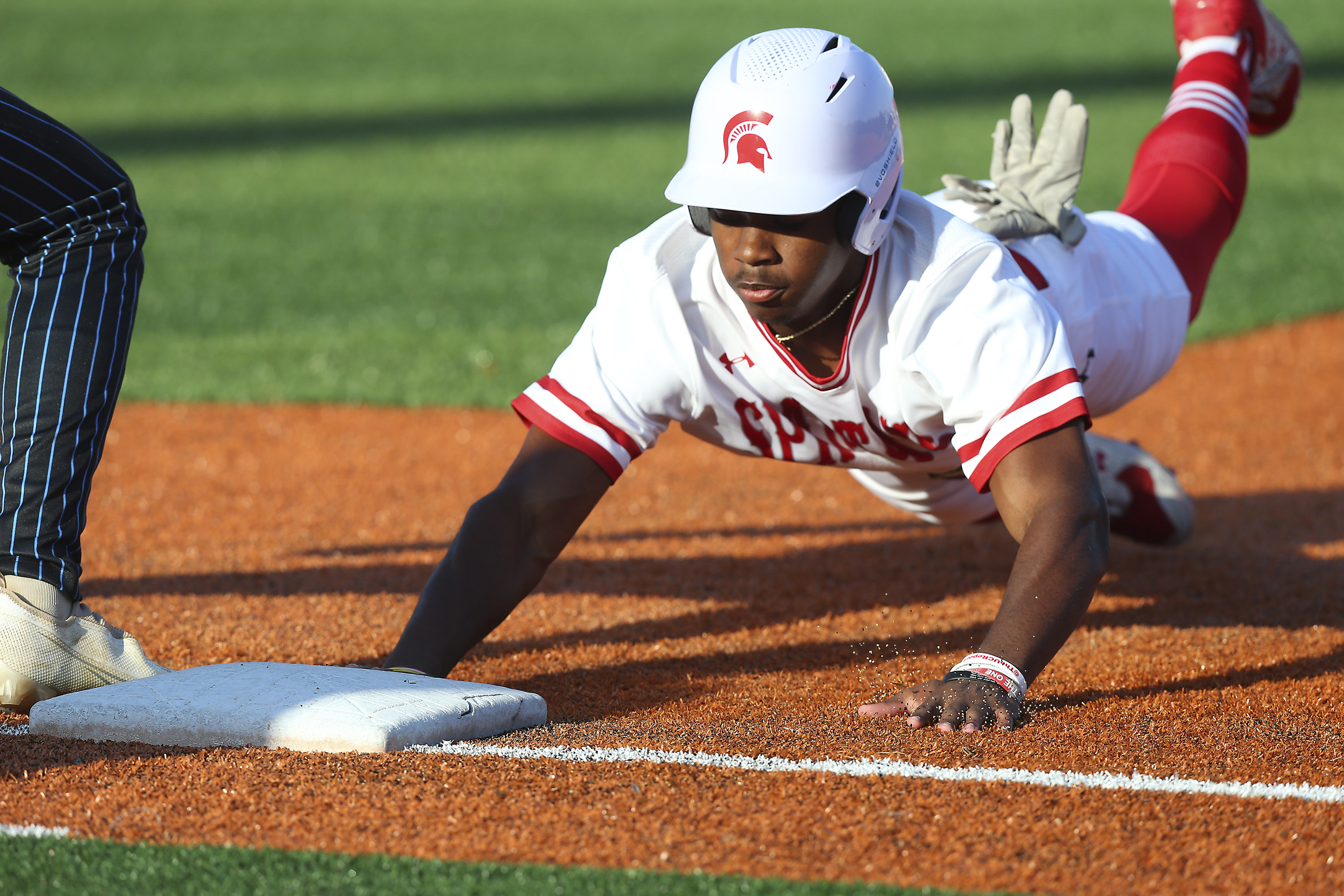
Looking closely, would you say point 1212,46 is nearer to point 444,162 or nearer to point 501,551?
point 501,551

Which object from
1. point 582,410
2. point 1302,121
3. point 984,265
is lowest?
point 1302,121

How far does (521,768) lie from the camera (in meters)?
2.61

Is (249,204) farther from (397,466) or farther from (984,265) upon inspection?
(984,265)

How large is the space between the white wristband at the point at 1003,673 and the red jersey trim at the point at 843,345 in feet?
2.21

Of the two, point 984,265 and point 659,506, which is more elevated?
point 984,265

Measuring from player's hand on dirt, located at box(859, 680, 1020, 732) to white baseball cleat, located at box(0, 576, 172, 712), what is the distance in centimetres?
158

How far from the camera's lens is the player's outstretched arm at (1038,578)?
2.81 meters

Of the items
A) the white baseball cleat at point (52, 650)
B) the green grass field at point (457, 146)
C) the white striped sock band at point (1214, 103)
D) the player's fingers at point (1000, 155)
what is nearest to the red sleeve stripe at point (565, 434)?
the white baseball cleat at point (52, 650)

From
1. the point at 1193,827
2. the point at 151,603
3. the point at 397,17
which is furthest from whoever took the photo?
the point at 397,17

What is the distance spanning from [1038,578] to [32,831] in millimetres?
1831

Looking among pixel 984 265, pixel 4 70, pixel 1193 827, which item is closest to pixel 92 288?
pixel 984 265

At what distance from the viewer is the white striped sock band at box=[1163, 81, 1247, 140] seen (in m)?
4.82

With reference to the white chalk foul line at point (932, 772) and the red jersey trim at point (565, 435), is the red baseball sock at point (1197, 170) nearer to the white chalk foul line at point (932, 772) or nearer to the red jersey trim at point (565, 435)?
the red jersey trim at point (565, 435)

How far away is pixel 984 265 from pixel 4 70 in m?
25.6
